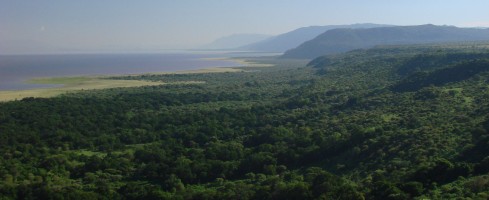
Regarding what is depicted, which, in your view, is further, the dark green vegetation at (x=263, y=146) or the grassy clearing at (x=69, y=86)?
the grassy clearing at (x=69, y=86)

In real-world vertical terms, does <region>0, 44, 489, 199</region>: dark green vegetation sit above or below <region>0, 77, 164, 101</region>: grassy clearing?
below

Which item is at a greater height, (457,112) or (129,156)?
(457,112)

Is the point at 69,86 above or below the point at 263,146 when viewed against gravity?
above

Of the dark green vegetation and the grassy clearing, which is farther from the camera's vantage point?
the grassy clearing

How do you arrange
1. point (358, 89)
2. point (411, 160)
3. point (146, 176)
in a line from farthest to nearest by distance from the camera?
point (358, 89), point (146, 176), point (411, 160)

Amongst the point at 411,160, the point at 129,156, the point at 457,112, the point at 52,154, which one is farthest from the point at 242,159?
the point at 457,112

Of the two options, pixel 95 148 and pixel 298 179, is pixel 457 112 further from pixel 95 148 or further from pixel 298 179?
pixel 95 148

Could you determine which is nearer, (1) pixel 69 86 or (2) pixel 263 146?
(2) pixel 263 146

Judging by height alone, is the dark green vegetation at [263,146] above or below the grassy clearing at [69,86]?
below
